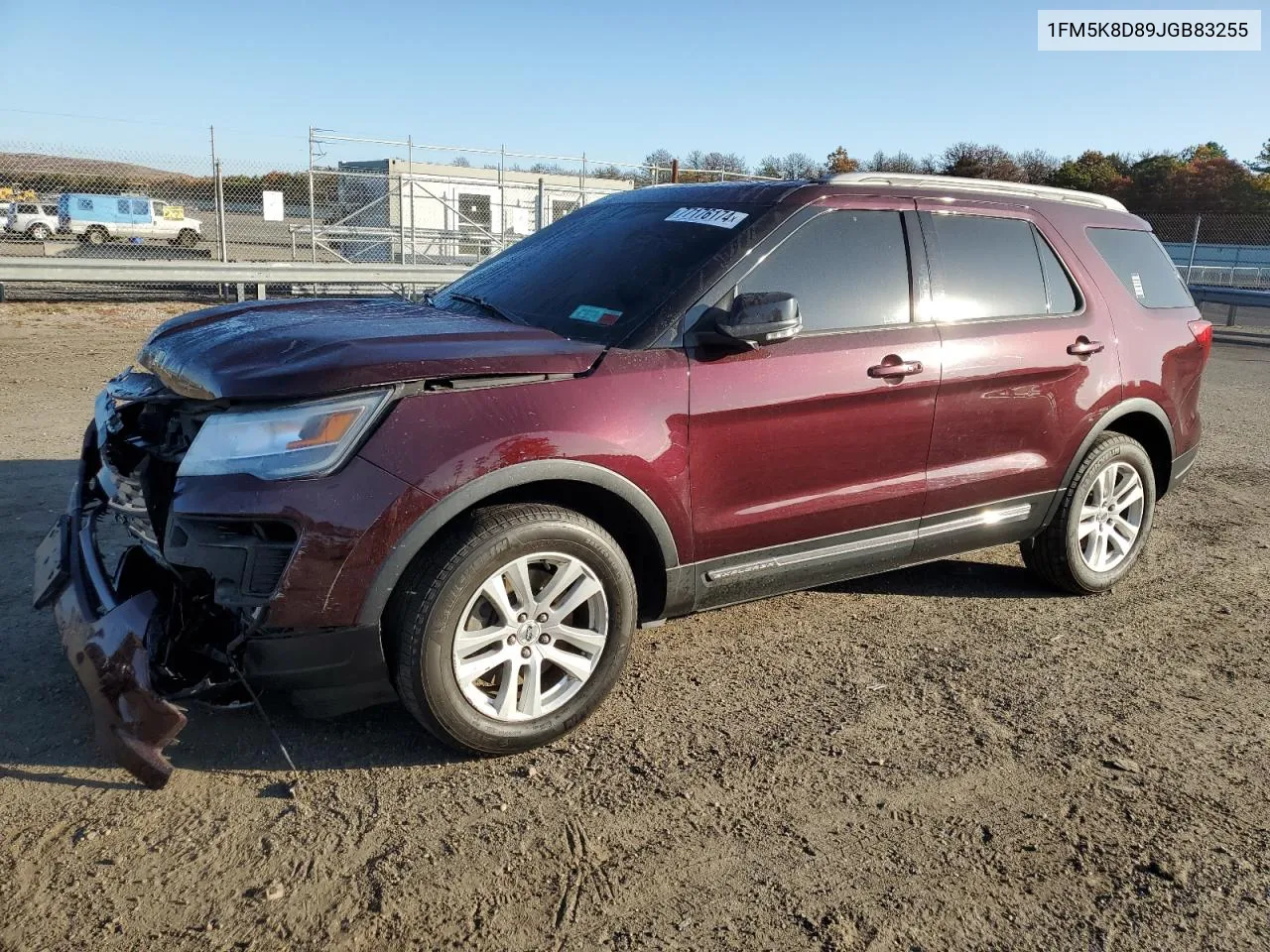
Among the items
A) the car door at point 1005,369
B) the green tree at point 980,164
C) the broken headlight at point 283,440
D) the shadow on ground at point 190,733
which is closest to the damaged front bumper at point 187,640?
the broken headlight at point 283,440

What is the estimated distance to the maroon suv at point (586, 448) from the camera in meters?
2.88

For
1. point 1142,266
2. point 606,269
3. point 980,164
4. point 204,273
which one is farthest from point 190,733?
point 980,164

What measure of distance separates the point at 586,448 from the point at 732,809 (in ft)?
3.91

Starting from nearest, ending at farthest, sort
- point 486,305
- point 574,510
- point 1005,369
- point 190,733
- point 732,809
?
point 732,809 < point 190,733 < point 574,510 < point 486,305 < point 1005,369

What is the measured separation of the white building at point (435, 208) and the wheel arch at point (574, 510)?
14.5m

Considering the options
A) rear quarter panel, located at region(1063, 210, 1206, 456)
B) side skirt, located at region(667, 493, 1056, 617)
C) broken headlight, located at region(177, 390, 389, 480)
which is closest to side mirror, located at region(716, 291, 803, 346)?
side skirt, located at region(667, 493, 1056, 617)

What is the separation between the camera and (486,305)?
4098mm

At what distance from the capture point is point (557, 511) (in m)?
3.21

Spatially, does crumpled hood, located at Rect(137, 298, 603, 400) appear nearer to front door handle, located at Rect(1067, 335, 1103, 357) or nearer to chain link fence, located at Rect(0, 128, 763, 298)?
front door handle, located at Rect(1067, 335, 1103, 357)

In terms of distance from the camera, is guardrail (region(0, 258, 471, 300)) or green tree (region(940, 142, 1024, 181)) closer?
guardrail (region(0, 258, 471, 300))

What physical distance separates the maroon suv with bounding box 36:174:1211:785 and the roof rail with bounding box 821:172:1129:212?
0.08 ft

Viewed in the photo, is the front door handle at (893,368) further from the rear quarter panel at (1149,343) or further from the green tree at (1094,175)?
the green tree at (1094,175)

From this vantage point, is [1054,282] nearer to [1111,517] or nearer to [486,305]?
[1111,517]

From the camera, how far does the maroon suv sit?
113 inches
